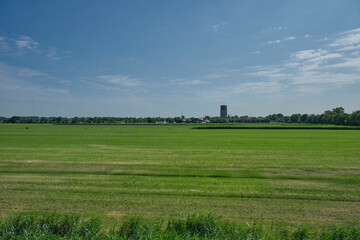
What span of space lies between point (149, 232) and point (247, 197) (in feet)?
21.0

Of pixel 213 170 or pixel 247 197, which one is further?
pixel 213 170

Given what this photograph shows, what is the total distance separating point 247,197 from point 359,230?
4751mm

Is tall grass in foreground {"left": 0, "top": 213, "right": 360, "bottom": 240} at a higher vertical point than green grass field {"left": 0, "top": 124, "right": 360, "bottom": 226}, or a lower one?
higher

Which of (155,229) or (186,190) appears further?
(186,190)

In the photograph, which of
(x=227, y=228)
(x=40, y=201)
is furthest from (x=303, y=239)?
(x=40, y=201)

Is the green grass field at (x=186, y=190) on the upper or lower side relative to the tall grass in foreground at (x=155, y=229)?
lower

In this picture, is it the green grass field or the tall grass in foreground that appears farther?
the green grass field

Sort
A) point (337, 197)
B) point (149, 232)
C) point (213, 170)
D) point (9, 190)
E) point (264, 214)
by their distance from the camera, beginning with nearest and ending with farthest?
1. point (149, 232)
2. point (264, 214)
3. point (337, 197)
4. point (9, 190)
5. point (213, 170)

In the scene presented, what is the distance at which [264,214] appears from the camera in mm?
8383

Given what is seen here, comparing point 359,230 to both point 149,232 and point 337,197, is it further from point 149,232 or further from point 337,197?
point 149,232

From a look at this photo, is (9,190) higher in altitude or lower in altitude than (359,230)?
lower

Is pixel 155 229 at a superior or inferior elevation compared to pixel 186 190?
superior

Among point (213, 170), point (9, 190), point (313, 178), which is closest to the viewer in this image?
point (9, 190)

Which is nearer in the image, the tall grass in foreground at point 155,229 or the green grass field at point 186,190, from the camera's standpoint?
the tall grass in foreground at point 155,229
